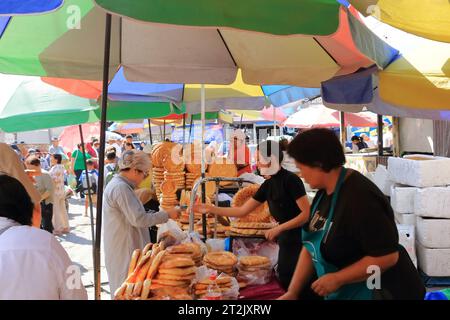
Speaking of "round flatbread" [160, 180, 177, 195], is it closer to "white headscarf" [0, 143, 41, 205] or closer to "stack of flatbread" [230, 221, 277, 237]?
"stack of flatbread" [230, 221, 277, 237]

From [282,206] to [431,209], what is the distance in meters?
2.76

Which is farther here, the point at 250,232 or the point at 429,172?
the point at 429,172

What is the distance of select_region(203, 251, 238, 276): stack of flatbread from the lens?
9.35 ft

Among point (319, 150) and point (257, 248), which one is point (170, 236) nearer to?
point (257, 248)

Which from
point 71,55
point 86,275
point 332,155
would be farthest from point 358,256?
point 86,275

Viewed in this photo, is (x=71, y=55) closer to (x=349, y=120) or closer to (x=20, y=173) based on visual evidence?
(x=20, y=173)

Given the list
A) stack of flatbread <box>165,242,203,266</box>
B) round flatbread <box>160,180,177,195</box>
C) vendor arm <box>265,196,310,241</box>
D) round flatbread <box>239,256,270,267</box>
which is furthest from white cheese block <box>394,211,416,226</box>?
stack of flatbread <box>165,242,203,266</box>

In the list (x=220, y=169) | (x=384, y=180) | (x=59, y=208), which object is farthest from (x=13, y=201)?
(x=59, y=208)

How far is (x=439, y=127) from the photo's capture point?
789 centimetres

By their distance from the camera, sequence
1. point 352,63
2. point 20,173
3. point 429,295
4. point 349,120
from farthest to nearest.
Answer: point 349,120, point 352,63, point 20,173, point 429,295

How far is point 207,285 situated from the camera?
2.54m

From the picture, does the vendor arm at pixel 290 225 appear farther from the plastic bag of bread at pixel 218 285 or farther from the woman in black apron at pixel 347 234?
the woman in black apron at pixel 347 234

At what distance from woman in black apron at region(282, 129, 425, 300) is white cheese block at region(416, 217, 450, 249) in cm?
322
